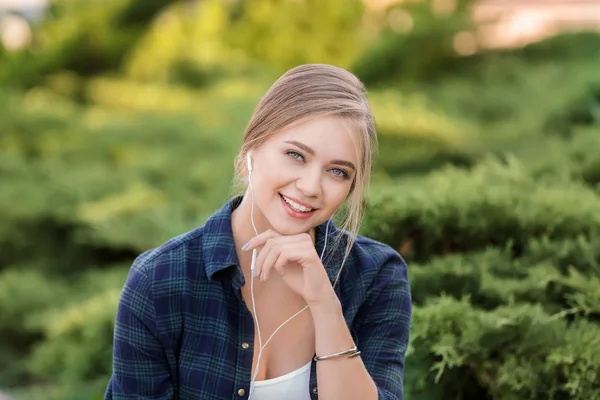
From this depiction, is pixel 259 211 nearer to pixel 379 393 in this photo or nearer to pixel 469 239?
pixel 379 393

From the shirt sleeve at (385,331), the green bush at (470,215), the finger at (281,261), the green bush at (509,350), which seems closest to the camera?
the finger at (281,261)

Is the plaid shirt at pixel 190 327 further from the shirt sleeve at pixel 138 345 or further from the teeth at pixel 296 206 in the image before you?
the teeth at pixel 296 206

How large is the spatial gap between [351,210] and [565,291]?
101cm

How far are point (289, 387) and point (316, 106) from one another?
614 mm

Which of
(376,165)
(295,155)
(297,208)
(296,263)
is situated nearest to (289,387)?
(296,263)

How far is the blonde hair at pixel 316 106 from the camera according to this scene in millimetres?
1854

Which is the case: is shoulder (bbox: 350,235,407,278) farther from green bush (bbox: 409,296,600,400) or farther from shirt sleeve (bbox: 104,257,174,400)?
shirt sleeve (bbox: 104,257,174,400)

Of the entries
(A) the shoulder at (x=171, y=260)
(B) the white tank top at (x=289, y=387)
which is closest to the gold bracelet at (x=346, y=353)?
(B) the white tank top at (x=289, y=387)

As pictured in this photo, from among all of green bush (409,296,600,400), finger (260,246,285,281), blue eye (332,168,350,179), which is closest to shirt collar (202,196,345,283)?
finger (260,246,285,281)

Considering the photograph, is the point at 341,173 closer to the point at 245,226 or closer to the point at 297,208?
the point at 297,208

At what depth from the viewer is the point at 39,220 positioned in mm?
4973

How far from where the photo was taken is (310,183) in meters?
1.84

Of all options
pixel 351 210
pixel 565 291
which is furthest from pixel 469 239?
pixel 351 210

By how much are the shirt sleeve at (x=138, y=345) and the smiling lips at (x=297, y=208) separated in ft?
1.08
